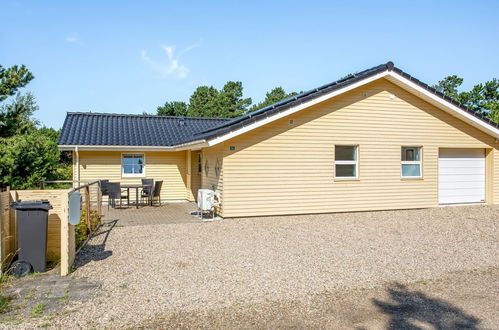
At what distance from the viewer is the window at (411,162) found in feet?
46.2

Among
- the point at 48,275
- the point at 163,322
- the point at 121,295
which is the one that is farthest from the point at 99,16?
the point at 163,322

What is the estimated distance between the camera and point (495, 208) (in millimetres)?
14352

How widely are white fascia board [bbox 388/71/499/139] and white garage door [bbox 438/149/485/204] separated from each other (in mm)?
1051

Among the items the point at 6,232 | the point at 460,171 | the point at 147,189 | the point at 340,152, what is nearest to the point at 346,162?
the point at 340,152

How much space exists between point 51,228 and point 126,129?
11.3 metres

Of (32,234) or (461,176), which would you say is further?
(461,176)

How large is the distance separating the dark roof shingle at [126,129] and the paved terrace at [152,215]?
265cm

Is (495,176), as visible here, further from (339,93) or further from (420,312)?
(420,312)

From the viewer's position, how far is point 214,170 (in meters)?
13.1

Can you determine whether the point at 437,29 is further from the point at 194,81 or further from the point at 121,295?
the point at 194,81

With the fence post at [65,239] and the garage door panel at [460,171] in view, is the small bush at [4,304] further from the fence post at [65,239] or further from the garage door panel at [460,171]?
the garage door panel at [460,171]

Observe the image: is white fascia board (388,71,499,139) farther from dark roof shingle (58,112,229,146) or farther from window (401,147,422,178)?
dark roof shingle (58,112,229,146)

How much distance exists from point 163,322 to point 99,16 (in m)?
10.4

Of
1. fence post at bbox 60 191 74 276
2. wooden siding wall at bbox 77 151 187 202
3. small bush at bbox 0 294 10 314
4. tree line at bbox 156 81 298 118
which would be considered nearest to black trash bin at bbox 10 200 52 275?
fence post at bbox 60 191 74 276
